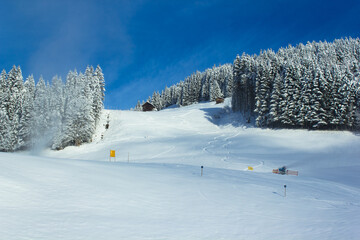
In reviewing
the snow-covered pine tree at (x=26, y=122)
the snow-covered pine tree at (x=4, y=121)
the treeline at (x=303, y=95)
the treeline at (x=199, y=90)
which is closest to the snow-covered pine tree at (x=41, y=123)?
the snow-covered pine tree at (x=26, y=122)

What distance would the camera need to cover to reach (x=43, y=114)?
46719 millimetres

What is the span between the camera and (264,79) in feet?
178

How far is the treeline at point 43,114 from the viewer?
153 feet

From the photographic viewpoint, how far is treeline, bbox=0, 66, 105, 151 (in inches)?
1833

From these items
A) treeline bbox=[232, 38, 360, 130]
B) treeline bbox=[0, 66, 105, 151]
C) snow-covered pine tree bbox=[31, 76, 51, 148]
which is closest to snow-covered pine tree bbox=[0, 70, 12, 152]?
treeline bbox=[0, 66, 105, 151]

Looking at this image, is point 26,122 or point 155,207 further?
point 26,122

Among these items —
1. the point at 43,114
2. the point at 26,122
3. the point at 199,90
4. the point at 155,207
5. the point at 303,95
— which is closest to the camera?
the point at 155,207

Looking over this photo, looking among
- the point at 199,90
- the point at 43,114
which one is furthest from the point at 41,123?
the point at 199,90

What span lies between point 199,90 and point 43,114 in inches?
2954

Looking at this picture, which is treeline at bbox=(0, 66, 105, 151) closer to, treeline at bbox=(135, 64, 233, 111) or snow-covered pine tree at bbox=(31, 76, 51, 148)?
snow-covered pine tree at bbox=(31, 76, 51, 148)

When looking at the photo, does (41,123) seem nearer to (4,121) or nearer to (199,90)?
(4,121)

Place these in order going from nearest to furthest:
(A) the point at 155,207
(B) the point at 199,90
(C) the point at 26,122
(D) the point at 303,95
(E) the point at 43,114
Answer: (A) the point at 155,207 → (D) the point at 303,95 → (E) the point at 43,114 → (C) the point at 26,122 → (B) the point at 199,90

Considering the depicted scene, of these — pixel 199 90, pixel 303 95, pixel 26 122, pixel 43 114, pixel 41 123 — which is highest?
pixel 199 90

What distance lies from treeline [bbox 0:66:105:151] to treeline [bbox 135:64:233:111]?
5650cm
